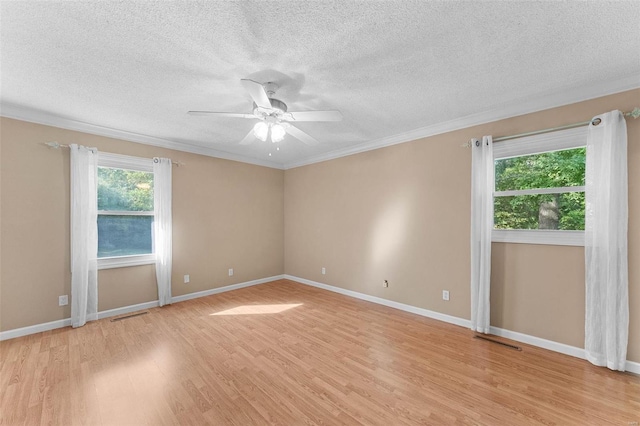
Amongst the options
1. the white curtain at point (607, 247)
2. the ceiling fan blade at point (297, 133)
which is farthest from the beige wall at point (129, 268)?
the white curtain at point (607, 247)

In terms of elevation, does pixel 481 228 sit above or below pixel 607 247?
above

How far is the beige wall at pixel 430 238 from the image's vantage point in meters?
2.50

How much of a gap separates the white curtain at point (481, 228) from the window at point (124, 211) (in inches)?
179

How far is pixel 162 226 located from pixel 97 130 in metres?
1.53

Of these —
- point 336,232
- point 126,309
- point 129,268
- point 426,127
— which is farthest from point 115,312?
point 426,127

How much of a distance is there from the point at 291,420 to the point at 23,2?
119 inches

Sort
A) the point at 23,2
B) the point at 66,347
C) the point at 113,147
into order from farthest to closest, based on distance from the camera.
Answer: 1. the point at 113,147
2. the point at 66,347
3. the point at 23,2

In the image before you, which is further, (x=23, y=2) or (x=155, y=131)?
(x=155, y=131)

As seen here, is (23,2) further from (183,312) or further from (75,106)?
(183,312)

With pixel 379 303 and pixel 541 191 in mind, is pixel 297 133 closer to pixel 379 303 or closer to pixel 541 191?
pixel 541 191

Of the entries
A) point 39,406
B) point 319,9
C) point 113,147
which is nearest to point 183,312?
point 39,406

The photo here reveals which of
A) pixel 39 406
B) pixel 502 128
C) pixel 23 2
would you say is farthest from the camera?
pixel 502 128

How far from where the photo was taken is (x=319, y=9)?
4.92 ft

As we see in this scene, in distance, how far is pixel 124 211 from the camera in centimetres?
373
